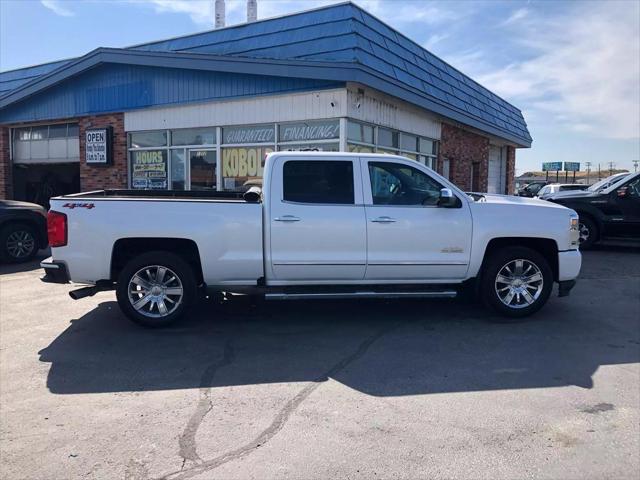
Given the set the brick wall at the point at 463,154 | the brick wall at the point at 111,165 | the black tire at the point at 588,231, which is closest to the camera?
the black tire at the point at 588,231

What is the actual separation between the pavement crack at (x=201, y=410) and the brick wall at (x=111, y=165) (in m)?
11.6

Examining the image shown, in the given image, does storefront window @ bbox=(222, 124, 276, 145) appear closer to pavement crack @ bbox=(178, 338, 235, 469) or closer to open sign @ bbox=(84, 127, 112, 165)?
open sign @ bbox=(84, 127, 112, 165)

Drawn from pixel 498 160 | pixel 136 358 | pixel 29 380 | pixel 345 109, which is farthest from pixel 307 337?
pixel 498 160

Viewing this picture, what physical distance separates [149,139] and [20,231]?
5.33 m

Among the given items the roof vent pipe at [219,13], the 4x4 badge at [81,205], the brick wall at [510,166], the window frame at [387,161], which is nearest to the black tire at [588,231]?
the window frame at [387,161]

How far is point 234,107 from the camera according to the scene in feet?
42.5

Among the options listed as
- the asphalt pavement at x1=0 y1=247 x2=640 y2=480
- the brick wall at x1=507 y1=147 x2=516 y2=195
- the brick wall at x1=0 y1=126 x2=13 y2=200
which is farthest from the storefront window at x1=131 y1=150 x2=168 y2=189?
the brick wall at x1=507 y1=147 x2=516 y2=195

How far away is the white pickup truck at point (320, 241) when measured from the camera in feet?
18.8

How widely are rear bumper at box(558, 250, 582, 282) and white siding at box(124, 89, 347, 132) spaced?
20.2 feet

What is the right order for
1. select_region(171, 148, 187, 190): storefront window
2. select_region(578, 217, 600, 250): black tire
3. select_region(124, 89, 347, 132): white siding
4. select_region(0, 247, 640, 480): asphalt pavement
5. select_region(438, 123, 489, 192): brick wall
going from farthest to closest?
select_region(438, 123, 489, 192): brick wall → select_region(171, 148, 187, 190): storefront window → select_region(578, 217, 600, 250): black tire → select_region(124, 89, 347, 132): white siding → select_region(0, 247, 640, 480): asphalt pavement

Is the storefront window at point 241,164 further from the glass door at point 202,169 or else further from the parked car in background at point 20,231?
the parked car in background at point 20,231

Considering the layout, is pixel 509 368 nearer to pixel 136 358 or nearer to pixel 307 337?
pixel 307 337

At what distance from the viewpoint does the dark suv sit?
1181 centimetres

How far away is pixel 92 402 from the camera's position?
407cm
